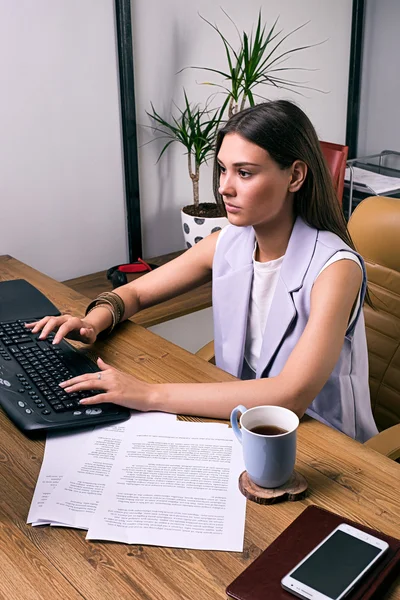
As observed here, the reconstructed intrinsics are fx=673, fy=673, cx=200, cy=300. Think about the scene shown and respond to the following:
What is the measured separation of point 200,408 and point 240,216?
15.8 inches

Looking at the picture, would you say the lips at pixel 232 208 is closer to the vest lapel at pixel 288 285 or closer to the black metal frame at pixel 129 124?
the vest lapel at pixel 288 285

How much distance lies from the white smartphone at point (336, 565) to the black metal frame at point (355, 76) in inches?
104

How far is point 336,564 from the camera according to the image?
774 millimetres

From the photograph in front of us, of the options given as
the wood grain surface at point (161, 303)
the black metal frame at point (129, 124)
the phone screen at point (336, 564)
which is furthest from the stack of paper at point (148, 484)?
the black metal frame at point (129, 124)

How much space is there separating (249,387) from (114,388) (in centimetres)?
23

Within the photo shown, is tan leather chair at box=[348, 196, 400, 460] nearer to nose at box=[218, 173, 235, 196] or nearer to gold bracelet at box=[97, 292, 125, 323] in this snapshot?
nose at box=[218, 173, 235, 196]

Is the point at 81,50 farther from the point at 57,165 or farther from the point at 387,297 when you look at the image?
the point at 387,297

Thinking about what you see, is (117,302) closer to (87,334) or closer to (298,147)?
(87,334)

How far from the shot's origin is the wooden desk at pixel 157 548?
0.78 m

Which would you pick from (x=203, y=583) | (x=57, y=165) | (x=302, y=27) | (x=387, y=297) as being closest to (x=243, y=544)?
(x=203, y=583)

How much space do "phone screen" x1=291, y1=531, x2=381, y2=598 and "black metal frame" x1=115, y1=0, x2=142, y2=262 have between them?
172cm

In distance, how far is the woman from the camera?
1.13 m

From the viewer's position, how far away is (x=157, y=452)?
3.35ft

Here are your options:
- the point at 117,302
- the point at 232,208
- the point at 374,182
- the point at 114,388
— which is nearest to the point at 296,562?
the point at 114,388
